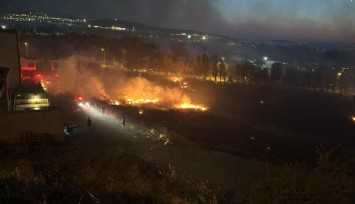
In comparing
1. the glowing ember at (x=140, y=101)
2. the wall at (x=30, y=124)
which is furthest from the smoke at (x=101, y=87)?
the wall at (x=30, y=124)

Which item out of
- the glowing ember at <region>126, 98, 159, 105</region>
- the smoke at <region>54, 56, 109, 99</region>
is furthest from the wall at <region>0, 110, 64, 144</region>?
the glowing ember at <region>126, 98, 159, 105</region>

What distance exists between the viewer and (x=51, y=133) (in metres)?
23.7

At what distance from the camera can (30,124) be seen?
23031mm

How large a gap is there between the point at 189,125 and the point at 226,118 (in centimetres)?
919

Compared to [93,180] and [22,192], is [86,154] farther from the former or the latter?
[22,192]

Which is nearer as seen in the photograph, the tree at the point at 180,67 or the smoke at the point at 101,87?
the smoke at the point at 101,87

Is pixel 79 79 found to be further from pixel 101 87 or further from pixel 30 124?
pixel 30 124

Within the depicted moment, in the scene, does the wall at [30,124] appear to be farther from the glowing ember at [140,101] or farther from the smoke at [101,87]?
the glowing ember at [140,101]

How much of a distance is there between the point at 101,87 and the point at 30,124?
32905mm

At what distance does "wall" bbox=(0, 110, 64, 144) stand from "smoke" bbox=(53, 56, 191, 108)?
24.9 m

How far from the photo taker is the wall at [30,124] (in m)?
22.2

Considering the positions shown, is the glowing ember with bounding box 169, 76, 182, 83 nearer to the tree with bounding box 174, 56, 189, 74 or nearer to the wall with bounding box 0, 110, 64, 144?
the tree with bounding box 174, 56, 189, 74

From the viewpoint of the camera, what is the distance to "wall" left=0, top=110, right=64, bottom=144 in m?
22.2

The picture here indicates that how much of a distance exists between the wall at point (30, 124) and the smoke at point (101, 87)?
24.9 m
